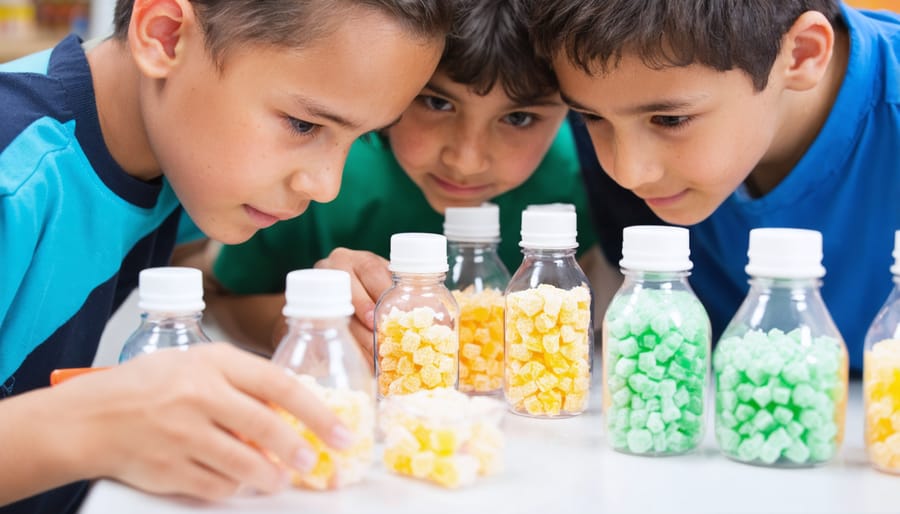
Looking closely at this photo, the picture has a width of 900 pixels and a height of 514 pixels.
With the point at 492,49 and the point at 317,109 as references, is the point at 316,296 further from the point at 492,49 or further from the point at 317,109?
the point at 492,49

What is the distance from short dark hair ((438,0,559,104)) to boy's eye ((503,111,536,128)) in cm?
9

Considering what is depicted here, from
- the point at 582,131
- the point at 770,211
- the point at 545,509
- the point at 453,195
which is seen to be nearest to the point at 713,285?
the point at 770,211

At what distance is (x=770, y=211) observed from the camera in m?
1.20

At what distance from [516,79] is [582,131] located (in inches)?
12.2

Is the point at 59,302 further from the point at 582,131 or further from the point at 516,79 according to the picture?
the point at 582,131

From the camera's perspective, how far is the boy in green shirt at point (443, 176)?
1.06 meters

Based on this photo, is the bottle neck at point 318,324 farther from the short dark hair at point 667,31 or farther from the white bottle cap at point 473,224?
the short dark hair at point 667,31

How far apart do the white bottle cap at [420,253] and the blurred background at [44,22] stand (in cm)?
203

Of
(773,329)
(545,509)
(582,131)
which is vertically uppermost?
(582,131)

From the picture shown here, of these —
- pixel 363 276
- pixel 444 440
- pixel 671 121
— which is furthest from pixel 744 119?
pixel 444 440

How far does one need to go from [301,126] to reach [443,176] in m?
0.32

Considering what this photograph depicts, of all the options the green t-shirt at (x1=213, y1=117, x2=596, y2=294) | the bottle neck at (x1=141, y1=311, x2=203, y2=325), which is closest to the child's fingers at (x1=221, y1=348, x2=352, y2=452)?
the bottle neck at (x1=141, y1=311, x2=203, y2=325)

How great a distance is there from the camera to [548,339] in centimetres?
83


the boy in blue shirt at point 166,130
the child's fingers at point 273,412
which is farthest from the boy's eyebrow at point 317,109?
the child's fingers at point 273,412
